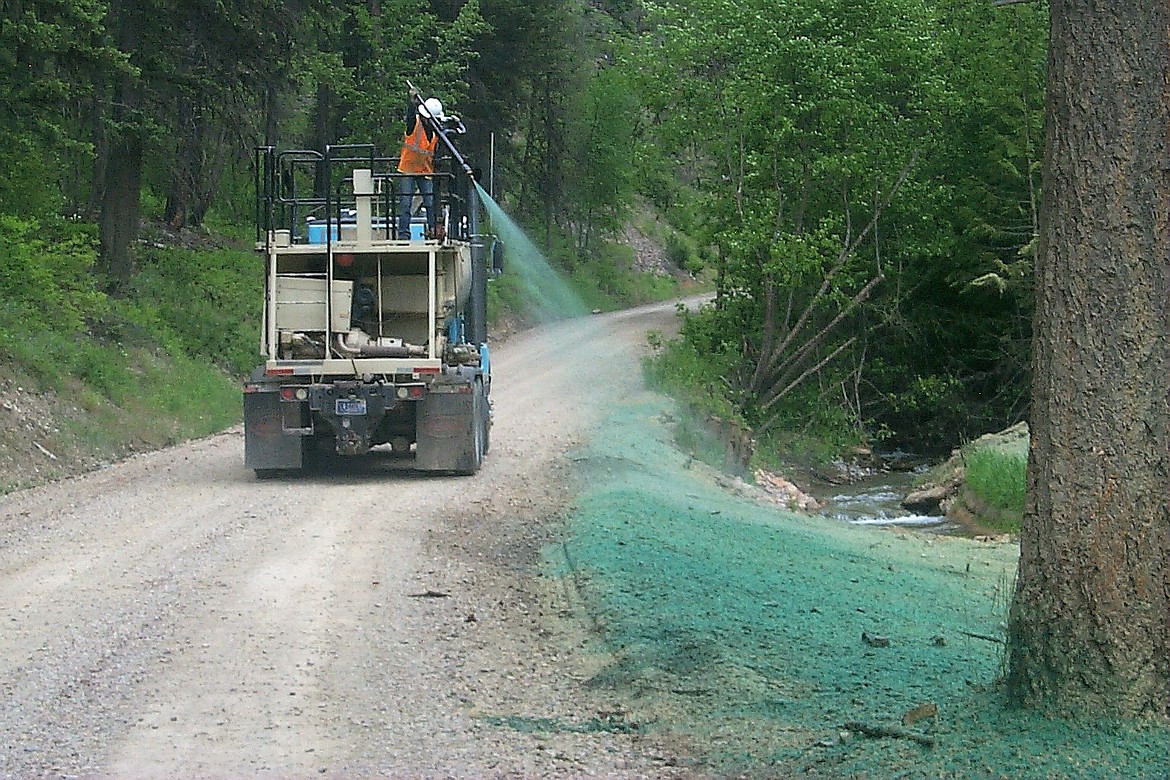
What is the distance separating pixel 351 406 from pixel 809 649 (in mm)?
8703

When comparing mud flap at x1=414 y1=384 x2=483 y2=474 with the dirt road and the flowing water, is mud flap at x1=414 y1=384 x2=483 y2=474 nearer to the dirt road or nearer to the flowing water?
the dirt road

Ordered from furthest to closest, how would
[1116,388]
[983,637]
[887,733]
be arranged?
1. [983,637]
2. [887,733]
3. [1116,388]

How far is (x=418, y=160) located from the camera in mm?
16656

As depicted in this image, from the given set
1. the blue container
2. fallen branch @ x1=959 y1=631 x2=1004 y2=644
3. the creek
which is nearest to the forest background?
the creek

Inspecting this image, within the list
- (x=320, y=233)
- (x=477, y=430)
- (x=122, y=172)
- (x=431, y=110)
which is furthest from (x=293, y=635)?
(x=122, y=172)

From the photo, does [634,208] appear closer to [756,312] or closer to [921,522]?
[756,312]

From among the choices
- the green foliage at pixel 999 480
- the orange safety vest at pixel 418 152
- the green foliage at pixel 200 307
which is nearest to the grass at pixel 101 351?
the green foliage at pixel 200 307

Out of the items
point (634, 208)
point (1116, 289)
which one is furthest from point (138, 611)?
point (634, 208)

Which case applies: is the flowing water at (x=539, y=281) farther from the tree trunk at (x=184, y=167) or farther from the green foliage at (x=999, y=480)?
the green foliage at (x=999, y=480)

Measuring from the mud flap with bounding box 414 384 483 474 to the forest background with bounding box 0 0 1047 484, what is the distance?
6.30 metres

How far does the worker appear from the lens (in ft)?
53.3

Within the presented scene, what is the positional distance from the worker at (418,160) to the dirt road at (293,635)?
3.19 metres

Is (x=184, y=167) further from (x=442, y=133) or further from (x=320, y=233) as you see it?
(x=442, y=133)

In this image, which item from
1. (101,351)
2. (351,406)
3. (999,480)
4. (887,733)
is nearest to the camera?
(887,733)
